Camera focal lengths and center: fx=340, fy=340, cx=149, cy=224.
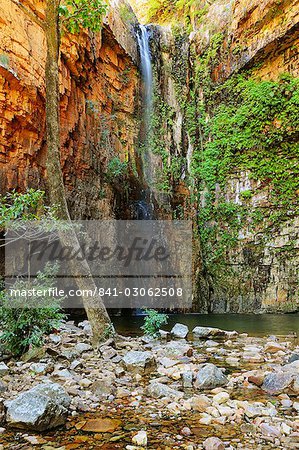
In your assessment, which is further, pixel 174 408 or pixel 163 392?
pixel 163 392

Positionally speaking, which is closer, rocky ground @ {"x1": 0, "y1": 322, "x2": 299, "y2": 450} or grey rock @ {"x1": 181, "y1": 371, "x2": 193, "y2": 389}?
rocky ground @ {"x1": 0, "y1": 322, "x2": 299, "y2": 450}

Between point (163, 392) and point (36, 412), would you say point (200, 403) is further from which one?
point (36, 412)

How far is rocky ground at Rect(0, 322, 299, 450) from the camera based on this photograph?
204cm

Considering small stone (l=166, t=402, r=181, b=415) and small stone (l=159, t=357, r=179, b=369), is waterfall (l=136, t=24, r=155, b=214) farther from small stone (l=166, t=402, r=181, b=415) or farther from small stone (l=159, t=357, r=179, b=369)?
small stone (l=166, t=402, r=181, b=415)

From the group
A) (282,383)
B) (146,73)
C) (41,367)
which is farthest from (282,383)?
(146,73)

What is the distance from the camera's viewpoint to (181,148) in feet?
51.0

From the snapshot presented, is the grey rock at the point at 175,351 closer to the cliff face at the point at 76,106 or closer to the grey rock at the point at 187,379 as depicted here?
the grey rock at the point at 187,379

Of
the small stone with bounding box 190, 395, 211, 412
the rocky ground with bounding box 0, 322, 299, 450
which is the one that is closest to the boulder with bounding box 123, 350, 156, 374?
the rocky ground with bounding box 0, 322, 299, 450

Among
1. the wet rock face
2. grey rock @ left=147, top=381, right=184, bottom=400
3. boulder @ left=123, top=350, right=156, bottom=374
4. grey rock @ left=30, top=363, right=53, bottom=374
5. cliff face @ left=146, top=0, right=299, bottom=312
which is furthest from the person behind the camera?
cliff face @ left=146, top=0, right=299, bottom=312

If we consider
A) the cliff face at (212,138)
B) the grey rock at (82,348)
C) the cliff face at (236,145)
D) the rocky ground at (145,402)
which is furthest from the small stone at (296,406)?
the cliff face at (236,145)

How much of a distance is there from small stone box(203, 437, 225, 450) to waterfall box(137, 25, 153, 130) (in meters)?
13.9

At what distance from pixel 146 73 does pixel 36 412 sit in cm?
1535

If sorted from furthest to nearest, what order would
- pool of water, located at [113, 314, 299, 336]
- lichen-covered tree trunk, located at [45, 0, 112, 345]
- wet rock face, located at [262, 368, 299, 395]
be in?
pool of water, located at [113, 314, 299, 336] < lichen-covered tree trunk, located at [45, 0, 112, 345] < wet rock face, located at [262, 368, 299, 395]

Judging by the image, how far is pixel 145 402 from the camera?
2.68 metres
